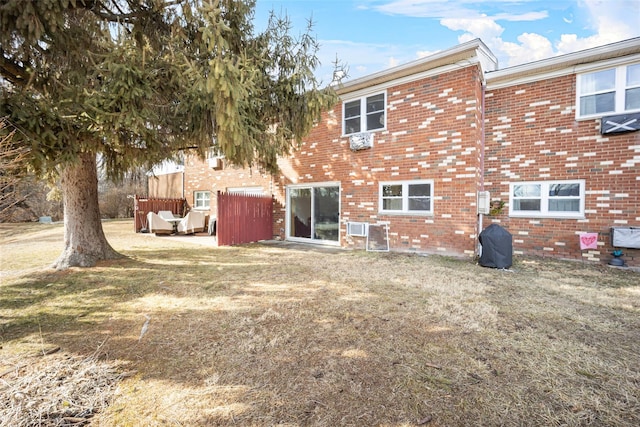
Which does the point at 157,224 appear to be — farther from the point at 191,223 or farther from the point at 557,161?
the point at 557,161

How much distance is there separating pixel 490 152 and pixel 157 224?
1296 cm

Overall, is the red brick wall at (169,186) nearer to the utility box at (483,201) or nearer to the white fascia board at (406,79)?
the white fascia board at (406,79)

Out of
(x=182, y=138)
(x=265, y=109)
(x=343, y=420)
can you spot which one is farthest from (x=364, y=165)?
(x=343, y=420)

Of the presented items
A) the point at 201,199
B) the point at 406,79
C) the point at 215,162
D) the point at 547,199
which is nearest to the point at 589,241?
the point at 547,199

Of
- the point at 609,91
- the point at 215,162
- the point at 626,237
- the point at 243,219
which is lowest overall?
the point at 626,237

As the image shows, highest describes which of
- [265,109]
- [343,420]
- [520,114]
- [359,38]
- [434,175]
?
[359,38]

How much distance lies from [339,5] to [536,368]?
9919 mm

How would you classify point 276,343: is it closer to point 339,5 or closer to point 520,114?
point 520,114

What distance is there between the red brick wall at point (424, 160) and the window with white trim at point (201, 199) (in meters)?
7.58

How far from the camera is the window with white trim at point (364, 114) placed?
9.12 metres

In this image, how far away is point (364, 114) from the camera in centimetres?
942

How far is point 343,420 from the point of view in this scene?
6.49 ft

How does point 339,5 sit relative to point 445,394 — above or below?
above

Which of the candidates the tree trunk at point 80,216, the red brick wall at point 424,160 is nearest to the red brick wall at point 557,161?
the red brick wall at point 424,160
